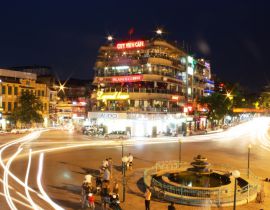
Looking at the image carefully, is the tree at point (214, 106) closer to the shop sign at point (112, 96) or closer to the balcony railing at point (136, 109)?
the balcony railing at point (136, 109)

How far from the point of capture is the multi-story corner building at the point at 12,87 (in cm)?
7102

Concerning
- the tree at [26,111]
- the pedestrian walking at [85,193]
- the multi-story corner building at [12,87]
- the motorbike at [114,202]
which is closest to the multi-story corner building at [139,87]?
the tree at [26,111]

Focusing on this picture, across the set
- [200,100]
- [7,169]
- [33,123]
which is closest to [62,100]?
[33,123]

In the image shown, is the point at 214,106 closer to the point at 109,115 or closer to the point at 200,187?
the point at 109,115

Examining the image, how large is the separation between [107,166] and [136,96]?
42.4m

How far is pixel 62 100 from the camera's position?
106 m

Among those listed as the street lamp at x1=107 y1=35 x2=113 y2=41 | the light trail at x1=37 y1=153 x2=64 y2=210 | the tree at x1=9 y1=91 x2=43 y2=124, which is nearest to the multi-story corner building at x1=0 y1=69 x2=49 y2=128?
the tree at x1=9 y1=91 x2=43 y2=124

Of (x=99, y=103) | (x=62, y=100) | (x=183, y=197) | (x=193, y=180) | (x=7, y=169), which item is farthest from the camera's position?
(x=62, y=100)

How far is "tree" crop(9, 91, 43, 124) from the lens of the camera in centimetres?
6988

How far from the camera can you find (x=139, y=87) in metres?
68.4

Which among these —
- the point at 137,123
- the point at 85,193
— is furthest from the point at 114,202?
the point at 137,123

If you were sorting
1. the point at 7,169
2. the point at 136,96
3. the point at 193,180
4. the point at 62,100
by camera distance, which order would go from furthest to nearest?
the point at 62,100 → the point at 136,96 → the point at 7,169 → the point at 193,180

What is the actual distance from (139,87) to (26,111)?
2307cm

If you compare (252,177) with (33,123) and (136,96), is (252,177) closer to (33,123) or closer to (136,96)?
(136,96)
